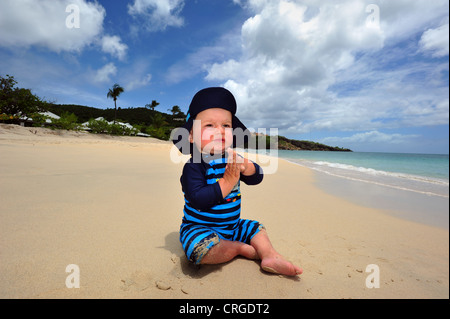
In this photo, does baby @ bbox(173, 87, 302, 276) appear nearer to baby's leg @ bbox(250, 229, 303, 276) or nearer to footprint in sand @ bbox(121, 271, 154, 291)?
baby's leg @ bbox(250, 229, 303, 276)

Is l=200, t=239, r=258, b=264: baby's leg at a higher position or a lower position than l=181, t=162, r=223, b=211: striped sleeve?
lower

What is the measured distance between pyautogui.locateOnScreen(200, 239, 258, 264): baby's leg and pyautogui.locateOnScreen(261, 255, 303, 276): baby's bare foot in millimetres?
215

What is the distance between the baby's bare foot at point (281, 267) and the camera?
144 centimetres

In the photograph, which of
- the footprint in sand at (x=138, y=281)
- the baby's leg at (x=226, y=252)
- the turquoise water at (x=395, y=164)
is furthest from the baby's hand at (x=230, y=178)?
the turquoise water at (x=395, y=164)

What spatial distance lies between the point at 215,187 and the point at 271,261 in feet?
2.12

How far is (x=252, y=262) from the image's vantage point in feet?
5.42

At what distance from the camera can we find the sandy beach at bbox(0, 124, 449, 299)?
1306 mm

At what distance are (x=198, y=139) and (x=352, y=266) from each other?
1.59 m

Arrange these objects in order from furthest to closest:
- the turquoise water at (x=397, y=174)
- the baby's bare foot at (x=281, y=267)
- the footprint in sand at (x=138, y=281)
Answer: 1. the turquoise water at (x=397, y=174)
2. the baby's bare foot at (x=281, y=267)
3. the footprint in sand at (x=138, y=281)

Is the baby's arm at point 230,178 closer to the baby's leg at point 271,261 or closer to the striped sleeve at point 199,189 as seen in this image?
the striped sleeve at point 199,189

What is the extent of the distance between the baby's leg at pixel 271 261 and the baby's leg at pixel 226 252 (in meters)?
0.06

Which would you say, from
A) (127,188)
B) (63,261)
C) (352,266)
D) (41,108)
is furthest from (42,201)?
(41,108)

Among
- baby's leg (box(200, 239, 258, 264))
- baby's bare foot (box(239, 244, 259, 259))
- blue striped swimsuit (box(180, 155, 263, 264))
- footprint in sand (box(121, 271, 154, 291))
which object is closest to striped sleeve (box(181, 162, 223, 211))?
blue striped swimsuit (box(180, 155, 263, 264))

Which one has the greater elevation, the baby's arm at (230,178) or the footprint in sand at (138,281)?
the baby's arm at (230,178)
